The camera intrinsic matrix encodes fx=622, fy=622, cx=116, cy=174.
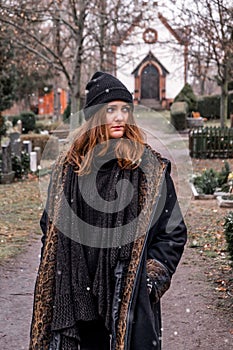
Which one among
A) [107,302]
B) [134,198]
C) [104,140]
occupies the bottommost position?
[107,302]

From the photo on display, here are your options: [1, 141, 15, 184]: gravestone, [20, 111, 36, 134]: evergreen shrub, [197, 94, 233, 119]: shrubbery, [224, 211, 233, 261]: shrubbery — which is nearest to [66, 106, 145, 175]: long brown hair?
[224, 211, 233, 261]: shrubbery

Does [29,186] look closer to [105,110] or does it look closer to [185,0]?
[185,0]

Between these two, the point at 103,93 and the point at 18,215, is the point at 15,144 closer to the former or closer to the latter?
the point at 18,215

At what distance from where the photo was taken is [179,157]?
941 inches

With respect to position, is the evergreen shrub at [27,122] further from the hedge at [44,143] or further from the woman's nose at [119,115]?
the woman's nose at [119,115]

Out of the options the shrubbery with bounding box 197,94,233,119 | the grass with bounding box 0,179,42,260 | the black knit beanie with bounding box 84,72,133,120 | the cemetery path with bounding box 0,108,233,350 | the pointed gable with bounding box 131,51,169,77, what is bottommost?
the grass with bounding box 0,179,42,260

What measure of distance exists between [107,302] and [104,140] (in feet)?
2.62

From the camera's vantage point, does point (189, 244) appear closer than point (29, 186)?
Yes

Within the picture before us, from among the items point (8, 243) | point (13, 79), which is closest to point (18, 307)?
point (8, 243)

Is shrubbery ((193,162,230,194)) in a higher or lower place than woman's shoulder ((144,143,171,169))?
lower

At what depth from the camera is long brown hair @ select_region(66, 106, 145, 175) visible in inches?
121

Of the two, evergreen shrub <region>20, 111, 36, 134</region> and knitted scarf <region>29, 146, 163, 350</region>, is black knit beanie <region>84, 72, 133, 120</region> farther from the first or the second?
evergreen shrub <region>20, 111, 36, 134</region>

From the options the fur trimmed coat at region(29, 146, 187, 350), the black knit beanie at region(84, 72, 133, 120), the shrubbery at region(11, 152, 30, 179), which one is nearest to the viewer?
the fur trimmed coat at region(29, 146, 187, 350)

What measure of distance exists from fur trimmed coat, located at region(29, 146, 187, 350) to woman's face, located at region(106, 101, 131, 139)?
0.17 meters
